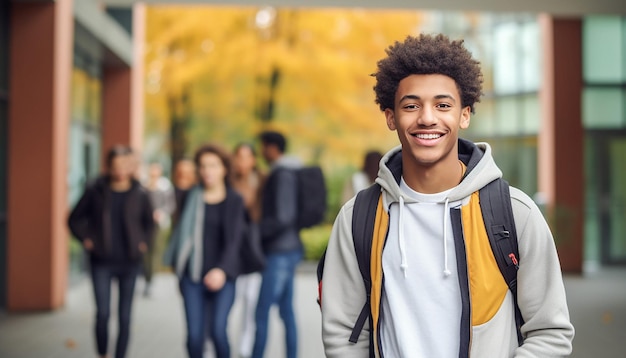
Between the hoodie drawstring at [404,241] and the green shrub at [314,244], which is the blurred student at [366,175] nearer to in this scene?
the hoodie drawstring at [404,241]

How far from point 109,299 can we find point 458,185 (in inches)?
211

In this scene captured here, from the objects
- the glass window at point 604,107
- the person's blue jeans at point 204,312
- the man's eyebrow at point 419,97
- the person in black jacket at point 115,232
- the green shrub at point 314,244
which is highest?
the glass window at point 604,107

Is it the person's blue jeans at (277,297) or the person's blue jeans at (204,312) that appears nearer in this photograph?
the person's blue jeans at (204,312)

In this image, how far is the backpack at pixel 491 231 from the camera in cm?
263

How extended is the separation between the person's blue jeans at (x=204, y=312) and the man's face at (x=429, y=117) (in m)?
3.96

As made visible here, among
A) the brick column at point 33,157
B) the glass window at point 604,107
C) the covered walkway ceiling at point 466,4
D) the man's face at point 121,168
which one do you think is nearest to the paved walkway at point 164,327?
the brick column at point 33,157

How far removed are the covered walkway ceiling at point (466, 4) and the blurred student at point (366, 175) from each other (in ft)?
19.8

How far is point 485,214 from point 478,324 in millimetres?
319

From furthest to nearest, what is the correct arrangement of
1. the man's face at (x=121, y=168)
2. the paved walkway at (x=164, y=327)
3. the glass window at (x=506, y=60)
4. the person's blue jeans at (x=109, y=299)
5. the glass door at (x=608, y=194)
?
1. the glass window at (x=506, y=60)
2. the glass door at (x=608, y=194)
3. the paved walkway at (x=164, y=327)
4. the man's face at (x=121, y=168)
5. the person's blue jeans at (x=109, y=299)

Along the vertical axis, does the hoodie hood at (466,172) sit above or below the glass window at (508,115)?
below

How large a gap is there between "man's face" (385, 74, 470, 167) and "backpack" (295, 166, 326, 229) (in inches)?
190

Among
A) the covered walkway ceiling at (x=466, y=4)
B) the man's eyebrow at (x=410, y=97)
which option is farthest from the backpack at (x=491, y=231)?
the covered walkway ceiling at (x=466, y=4)

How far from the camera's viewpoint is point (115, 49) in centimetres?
1639

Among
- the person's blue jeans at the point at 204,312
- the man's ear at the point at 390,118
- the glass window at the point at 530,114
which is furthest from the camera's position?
the glass window at the point at 530,114
